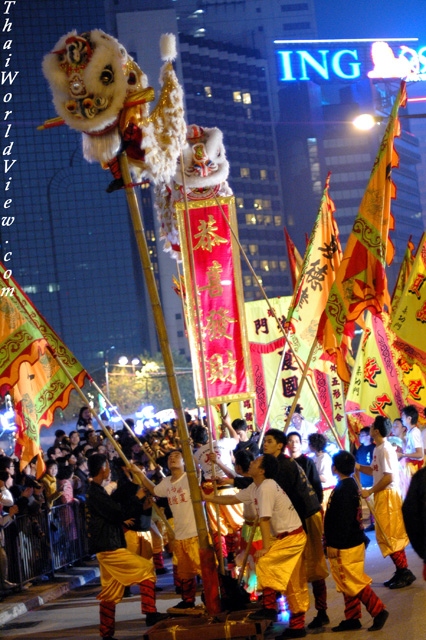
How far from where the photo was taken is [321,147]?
10288cm

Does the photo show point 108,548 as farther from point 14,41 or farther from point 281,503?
point 14,41

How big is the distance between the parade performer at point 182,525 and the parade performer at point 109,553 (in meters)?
0.42

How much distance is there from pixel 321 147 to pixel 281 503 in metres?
99.7

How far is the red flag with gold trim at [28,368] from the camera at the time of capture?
9363 millimetres

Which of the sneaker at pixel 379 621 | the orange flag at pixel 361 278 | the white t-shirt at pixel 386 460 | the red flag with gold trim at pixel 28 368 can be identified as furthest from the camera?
the red flag with gold trim at pixel 28 368

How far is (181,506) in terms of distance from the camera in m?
8.06

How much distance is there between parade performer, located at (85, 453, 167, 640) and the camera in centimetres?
750

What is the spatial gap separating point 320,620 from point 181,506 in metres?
1.71

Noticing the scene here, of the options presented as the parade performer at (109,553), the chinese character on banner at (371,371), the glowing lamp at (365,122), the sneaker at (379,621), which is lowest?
the sneaker at (379,621)

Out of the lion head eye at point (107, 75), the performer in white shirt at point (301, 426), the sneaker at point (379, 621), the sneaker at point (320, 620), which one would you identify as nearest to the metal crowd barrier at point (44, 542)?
the sneaker at point (320, 620)

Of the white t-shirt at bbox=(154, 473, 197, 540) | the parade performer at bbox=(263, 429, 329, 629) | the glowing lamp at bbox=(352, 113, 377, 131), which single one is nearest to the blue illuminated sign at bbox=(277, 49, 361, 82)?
the glowing lamp at bbox=(352, 113, 377, 131)

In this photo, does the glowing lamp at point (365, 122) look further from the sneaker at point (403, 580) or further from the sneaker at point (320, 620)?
the sneaker at point (320, 620)

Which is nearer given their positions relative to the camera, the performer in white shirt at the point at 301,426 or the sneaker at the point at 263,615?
the sneaker at the point at 263,615

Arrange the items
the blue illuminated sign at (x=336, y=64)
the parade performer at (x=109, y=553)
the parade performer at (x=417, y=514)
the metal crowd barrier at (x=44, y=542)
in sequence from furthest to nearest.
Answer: the blue illuminated sign at (x=336, y=64) → the metal crowd barrier at (x=44, y=542) → the parade performer at (x=109, y=553) → the parade performer at (x=417, y=514)
